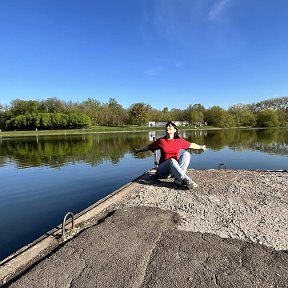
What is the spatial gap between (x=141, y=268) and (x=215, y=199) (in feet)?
11.8

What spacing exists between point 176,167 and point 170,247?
371 centimetres

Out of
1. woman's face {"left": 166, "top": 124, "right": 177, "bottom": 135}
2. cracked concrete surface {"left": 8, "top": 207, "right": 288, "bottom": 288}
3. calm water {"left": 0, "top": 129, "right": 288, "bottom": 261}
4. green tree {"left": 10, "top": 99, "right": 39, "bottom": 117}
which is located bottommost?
calm water {"left": 0, "top": 129, "right": 288, "bottom": 261}

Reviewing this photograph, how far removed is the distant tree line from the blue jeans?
8990 cm

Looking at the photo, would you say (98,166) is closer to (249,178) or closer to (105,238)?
(249,178)

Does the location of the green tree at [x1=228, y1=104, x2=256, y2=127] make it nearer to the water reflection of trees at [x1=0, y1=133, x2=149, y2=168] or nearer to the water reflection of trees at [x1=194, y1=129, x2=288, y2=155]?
the water reflection of trees at [x1=194, y1=129, x2=288, y2=155]

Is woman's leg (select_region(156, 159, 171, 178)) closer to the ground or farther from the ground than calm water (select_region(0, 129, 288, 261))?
farther from the ground

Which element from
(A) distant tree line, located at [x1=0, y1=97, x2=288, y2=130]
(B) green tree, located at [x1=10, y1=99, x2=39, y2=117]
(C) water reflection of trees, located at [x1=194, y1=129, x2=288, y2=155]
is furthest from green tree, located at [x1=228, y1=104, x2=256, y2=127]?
(B) green tree, located at [x1=10, y1=99, x2=39, y2=117]

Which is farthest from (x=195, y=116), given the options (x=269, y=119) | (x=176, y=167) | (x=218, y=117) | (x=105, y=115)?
(x=176, y=167)

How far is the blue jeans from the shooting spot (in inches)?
311

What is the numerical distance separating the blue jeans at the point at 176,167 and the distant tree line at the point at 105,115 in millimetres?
89904

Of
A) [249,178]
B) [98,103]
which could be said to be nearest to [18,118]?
[98,103]

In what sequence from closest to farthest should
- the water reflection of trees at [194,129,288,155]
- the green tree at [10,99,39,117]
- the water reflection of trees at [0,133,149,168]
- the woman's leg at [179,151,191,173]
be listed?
the woman's leg at [179,151,191,173], the water reflection of trees at [0,133,149,168], the water reflection of trees at [194,129,288,155], the green tree at [10,99,39,117]

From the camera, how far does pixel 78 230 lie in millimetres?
5363

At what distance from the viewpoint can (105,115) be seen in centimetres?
11062
